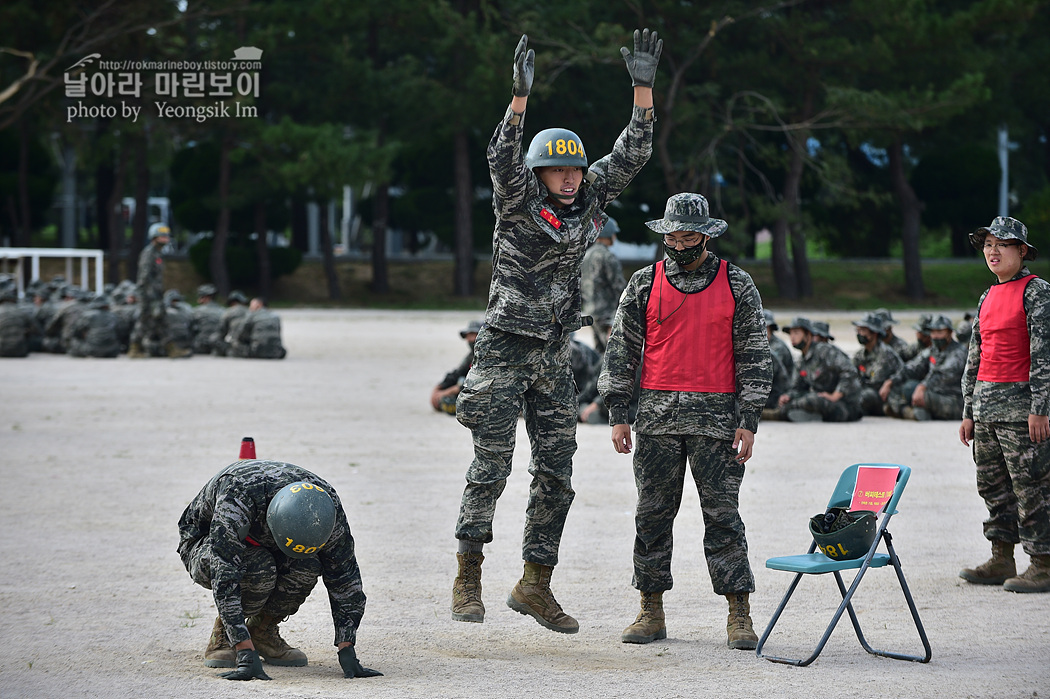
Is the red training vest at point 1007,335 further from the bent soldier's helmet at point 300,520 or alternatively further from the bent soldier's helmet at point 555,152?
the bent soldier's helmet at point 300,520

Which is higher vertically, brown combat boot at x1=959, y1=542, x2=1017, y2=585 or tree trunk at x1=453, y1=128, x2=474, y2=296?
tree trunk at x1=453, y1=128, x2=474, y2=296

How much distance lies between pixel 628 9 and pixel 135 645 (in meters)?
35.3

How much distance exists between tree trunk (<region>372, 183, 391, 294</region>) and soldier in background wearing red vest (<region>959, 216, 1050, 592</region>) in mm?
37257

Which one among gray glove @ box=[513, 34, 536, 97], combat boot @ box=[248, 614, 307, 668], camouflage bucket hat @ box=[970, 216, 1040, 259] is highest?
gray glove @ box=[513, 34, 536, 97]

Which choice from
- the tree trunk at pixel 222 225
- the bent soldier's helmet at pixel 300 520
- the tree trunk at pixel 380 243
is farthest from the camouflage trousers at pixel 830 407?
the tree trunk at pixel 380 243

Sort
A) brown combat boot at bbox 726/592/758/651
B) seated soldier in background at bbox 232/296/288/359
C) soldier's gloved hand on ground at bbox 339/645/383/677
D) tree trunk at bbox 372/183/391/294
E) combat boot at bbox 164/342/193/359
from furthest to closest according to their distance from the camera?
tree trunk at bbox 372/183/391/294
combat boot at bbox 164/342/193/359
seated soldier in background at bbox 232/296/288/359
brown combat boot at bbox 726/592/758/651
soldier's gloved hand on ground at bbox 339/645/383/677

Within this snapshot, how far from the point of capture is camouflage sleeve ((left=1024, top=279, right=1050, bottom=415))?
6.71 metres

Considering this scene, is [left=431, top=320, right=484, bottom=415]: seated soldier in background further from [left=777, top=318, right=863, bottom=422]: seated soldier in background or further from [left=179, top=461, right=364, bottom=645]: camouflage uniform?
[left=179, top=461, right=364, bottom=645]: camouflage uniform

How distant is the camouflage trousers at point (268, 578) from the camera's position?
5.30 m

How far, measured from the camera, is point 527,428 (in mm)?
6113

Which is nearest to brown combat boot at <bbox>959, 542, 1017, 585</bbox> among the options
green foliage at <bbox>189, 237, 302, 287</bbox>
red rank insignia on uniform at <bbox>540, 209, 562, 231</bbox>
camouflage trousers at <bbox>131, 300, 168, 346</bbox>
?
red rank insignia on uniform at <bbox>540, 209, 562, 231</bbox>

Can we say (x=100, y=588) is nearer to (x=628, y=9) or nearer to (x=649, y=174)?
(x=628, y=9)

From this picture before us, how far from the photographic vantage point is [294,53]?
41.0 m

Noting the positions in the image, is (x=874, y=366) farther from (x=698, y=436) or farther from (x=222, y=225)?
(x=222, y=225)
